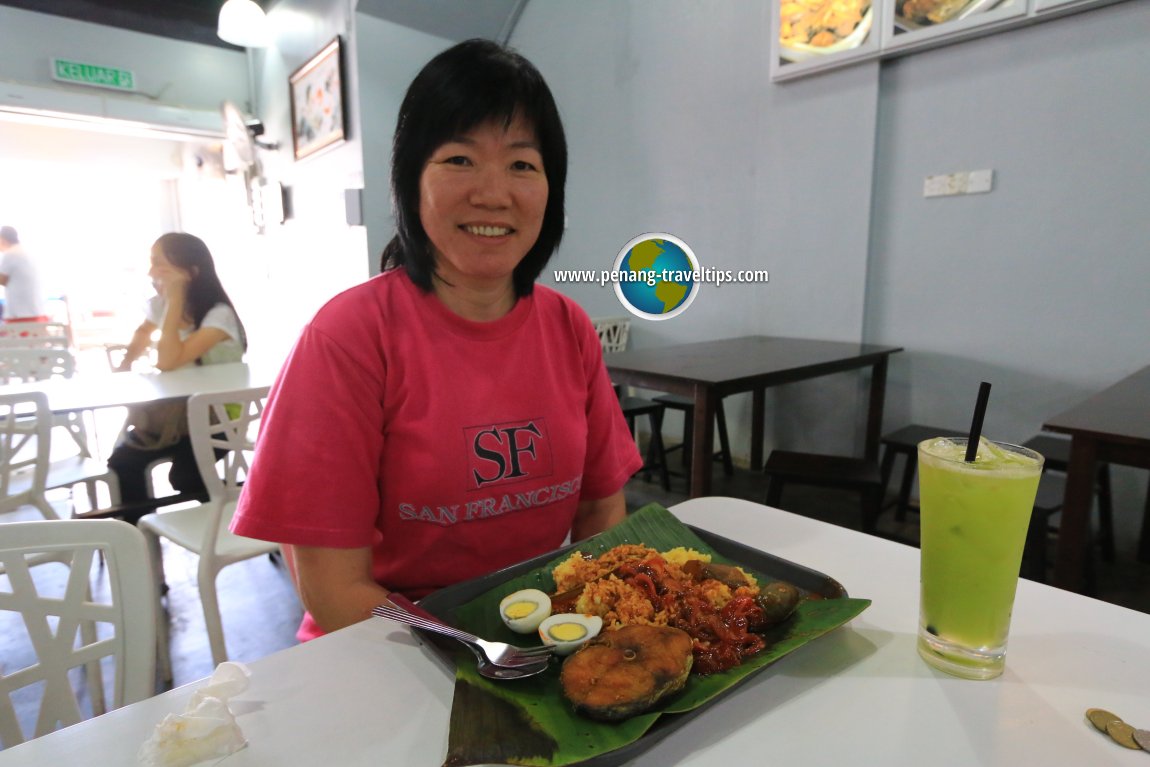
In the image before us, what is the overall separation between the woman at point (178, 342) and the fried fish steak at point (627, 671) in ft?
7.75

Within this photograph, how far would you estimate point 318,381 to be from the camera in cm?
85

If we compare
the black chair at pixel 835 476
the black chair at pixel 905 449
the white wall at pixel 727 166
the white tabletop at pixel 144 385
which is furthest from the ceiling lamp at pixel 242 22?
the black chair at pixel 905 449

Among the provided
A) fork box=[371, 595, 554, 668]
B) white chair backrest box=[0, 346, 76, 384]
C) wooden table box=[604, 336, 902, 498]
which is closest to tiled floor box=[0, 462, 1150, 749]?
wooden table box=[604, 336, 902, 498]

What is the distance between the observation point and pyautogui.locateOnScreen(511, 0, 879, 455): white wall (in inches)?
136

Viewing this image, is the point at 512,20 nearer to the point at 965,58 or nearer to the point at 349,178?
the point at 349,178

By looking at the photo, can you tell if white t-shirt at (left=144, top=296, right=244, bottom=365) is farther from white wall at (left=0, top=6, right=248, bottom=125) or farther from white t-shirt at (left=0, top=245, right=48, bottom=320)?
white t-shirt at (left=0, top=245, right=48, bottom=320)

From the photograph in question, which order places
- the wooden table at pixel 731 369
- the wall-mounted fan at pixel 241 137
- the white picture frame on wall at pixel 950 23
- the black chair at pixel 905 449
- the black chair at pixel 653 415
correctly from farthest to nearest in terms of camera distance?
the wall-mounted fan at pixel 241 137, the black chair at pixel 653 415, the white picture frame on wall at pixel 950 23, the black chair at pixel 905 449, the wooden table at pixel 731 369

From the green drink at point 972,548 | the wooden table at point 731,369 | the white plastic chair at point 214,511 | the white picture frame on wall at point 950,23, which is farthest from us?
the white picture frame on wall at point 950,23

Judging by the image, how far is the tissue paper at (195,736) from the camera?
0.48 meters

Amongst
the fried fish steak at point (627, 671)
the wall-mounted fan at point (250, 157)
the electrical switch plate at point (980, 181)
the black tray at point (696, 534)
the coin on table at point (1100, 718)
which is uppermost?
the wall-mounted fan at point (250, 157)

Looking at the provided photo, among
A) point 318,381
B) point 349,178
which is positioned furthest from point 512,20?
point 318,381

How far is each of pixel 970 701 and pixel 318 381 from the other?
0.81 meters

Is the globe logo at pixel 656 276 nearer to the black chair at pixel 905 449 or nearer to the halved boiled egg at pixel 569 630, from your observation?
the black chair at pixel 905 449

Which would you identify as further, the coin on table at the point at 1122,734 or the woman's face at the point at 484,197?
the woman's face at the point at 484,197
